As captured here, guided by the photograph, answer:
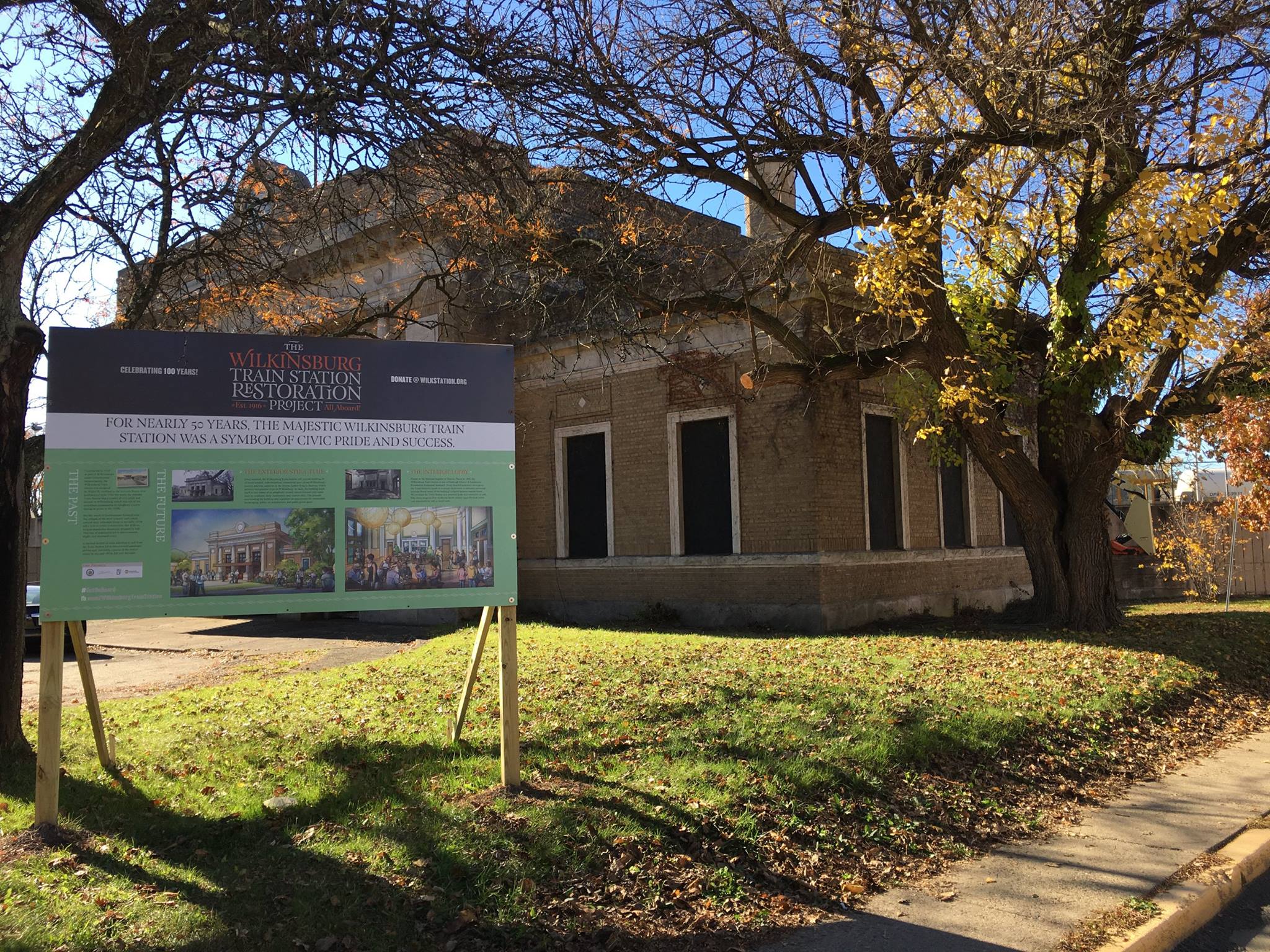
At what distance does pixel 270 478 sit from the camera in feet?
18.7

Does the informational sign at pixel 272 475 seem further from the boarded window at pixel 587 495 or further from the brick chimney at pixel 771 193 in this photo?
the boarded window at pixel 587 495

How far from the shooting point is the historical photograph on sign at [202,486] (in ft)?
18.3

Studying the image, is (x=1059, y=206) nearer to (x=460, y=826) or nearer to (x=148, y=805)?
(x=460, y=826)

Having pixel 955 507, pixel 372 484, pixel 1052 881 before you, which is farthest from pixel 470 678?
pixel 955 507

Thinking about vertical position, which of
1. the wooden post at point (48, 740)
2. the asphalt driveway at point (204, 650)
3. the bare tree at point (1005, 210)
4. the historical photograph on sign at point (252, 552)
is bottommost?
the asphalt driveway at point (204, 650)

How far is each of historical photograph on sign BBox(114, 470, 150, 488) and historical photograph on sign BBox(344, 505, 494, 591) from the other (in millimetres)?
1126

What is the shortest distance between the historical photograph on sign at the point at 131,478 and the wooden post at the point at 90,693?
873mm

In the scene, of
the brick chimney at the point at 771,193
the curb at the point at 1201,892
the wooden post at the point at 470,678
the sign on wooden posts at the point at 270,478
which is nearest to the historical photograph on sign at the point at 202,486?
the sign on wooden posts at the point at 270,478

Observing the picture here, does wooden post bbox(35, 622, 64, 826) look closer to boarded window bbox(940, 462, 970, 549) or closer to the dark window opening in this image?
boarded window bbox(940, 462, 970, 549)

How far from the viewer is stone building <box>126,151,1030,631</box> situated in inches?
651

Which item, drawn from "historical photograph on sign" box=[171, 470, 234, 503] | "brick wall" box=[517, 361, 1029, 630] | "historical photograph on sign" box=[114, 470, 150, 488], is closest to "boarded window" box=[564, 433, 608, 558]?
"brick wall" box=[517, 361, 1029, 630]

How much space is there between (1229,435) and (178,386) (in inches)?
831

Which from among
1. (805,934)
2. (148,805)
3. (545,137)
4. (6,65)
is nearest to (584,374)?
(545,137)

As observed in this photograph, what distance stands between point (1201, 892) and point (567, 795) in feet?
12.0
